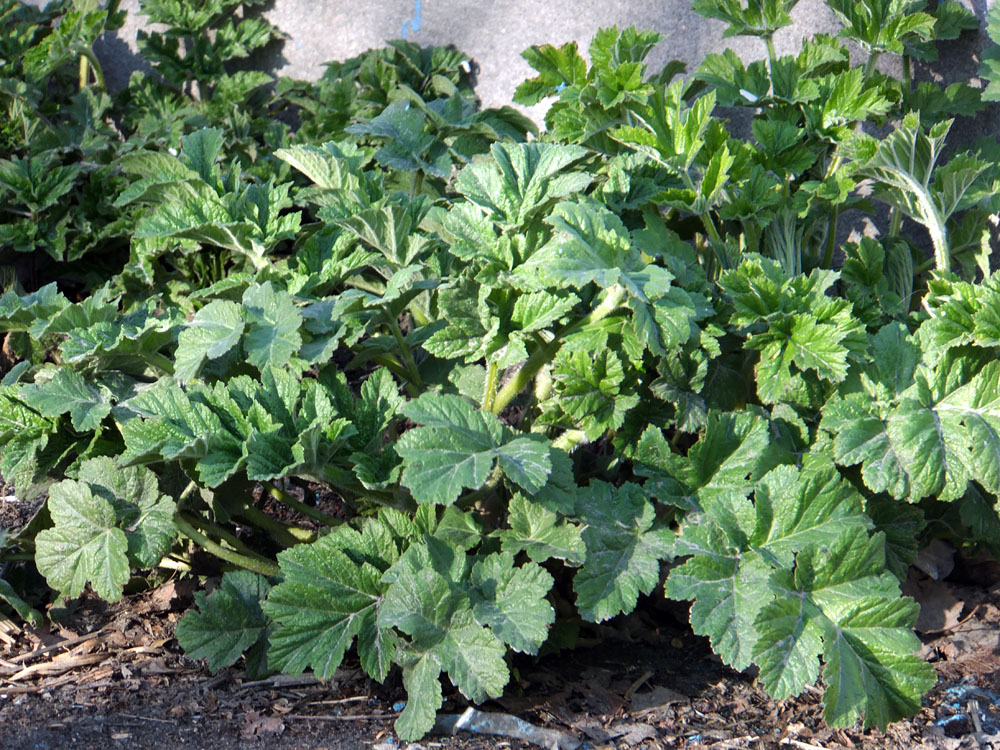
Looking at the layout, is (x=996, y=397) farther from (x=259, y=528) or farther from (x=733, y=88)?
(x=259, y=528)

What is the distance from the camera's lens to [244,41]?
3.80 metres

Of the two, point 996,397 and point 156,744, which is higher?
point 996,397

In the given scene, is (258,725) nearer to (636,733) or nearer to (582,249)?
(636,733)

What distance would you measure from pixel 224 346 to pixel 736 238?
4.46 feet

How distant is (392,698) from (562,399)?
719mm

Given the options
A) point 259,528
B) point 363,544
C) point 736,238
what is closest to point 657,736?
point 363,544

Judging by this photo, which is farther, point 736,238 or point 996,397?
point 736,238

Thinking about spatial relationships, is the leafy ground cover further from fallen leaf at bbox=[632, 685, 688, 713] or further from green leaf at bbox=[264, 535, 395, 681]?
fallen leaf at bbox=[632, 685, 688, 713]

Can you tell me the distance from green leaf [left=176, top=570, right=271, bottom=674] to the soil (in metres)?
0.10

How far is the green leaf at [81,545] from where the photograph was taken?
1898 mm

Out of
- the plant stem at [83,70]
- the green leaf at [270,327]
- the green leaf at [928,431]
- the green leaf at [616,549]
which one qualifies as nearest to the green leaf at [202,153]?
the green leaf at [270,327]

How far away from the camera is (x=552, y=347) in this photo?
2.17 metres

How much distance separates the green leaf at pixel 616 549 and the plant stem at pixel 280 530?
0.67 m

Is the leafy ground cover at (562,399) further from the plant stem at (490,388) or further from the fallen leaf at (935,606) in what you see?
the fallen leaf at (935,606)
